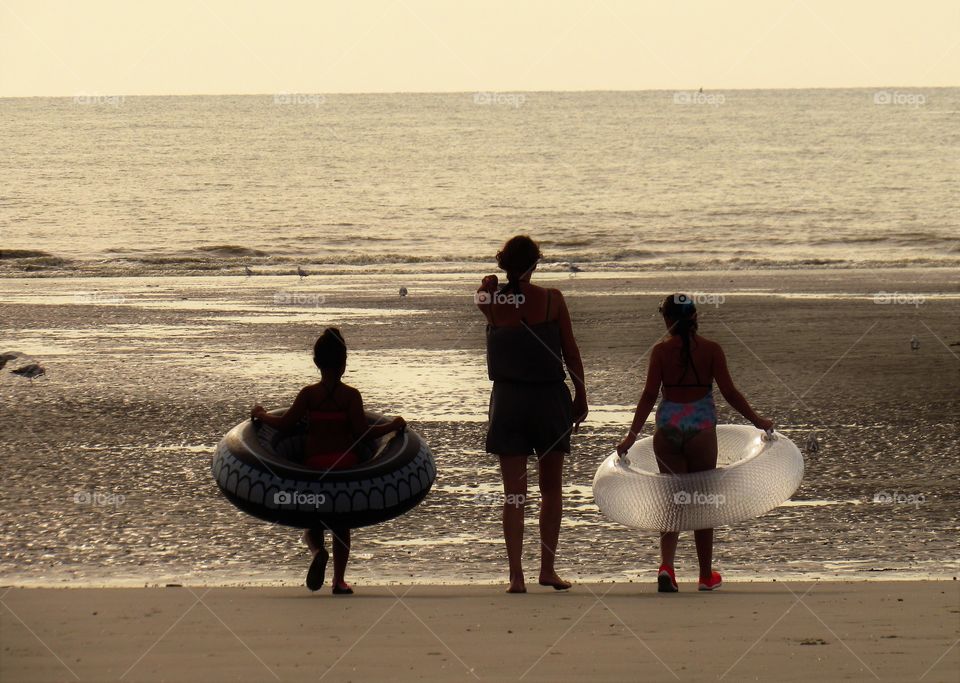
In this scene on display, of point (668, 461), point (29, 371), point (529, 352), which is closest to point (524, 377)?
point (529, 352)

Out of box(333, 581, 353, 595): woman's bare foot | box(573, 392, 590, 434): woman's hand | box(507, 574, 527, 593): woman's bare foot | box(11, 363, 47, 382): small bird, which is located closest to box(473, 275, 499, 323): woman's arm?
box(573, 392, 590, 434): woman's hand

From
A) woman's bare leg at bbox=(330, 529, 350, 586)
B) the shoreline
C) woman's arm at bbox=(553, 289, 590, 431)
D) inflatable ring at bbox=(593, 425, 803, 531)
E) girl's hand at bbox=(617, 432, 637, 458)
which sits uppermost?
woman's arm at bbox=(553, 289, 590, 431)

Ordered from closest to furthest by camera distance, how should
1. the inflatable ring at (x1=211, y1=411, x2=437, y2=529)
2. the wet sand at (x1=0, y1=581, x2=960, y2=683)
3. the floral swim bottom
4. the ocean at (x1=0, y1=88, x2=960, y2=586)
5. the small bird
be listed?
1. the wet sand at (x1=0, y1=581, x2=960, y2=683)
2. the inflatable ring at (x1=211, y1=411, x2=437, y2=529)
3. the floral swim bottom
4. the ocean at (x1=0, y1=88, x2=960, y2=586)
5. the small bird

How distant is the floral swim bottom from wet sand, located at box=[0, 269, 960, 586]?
885 millimetres

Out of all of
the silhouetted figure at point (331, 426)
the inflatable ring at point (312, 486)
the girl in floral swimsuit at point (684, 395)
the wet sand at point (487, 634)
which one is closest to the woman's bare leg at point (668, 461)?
the girl in floral swimsuit at point (684, 395)

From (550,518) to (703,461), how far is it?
2.60 ft

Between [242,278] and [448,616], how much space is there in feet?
70.6

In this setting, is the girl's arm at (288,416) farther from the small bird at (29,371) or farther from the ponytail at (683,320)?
the small bird at (29,371)

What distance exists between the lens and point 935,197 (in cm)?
5247

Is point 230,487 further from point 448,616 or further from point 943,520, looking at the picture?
point 943,520

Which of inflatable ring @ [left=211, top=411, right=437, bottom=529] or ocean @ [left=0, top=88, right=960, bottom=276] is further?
ocean @ [left=0, top=88, right=960, bottom=276]

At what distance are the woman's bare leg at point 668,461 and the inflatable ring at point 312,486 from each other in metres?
1.15

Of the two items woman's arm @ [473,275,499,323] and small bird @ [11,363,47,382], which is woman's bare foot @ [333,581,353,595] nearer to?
woman's arm @ [473,275,499,323]

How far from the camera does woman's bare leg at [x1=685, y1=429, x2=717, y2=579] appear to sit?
20.8ft
